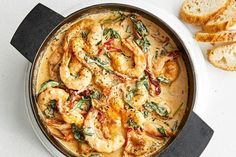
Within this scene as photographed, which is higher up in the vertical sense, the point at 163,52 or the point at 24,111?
the point at 163,52

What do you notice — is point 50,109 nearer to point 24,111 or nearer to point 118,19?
point 24,111

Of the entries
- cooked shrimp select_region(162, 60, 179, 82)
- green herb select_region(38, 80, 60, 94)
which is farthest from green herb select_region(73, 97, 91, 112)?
cooked shrimp select_region(162, 60, 179, 82)

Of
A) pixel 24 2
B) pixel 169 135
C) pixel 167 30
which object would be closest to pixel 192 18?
pixel 167 30

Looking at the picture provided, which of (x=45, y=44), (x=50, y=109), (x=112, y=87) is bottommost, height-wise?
(x=50, y=109)

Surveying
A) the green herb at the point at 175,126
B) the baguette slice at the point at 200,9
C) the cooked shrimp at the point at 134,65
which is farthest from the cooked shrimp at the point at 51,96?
the baguette slice at the point at 200,9

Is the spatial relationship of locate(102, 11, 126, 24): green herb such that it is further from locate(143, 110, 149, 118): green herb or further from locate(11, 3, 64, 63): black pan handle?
locate(143, 110, 149, 118): green herb

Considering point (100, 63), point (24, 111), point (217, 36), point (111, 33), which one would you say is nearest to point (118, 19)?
point (111, 33)

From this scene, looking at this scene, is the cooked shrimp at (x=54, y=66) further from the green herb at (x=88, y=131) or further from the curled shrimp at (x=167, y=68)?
the curled shrimp at (x=167, y=68)
